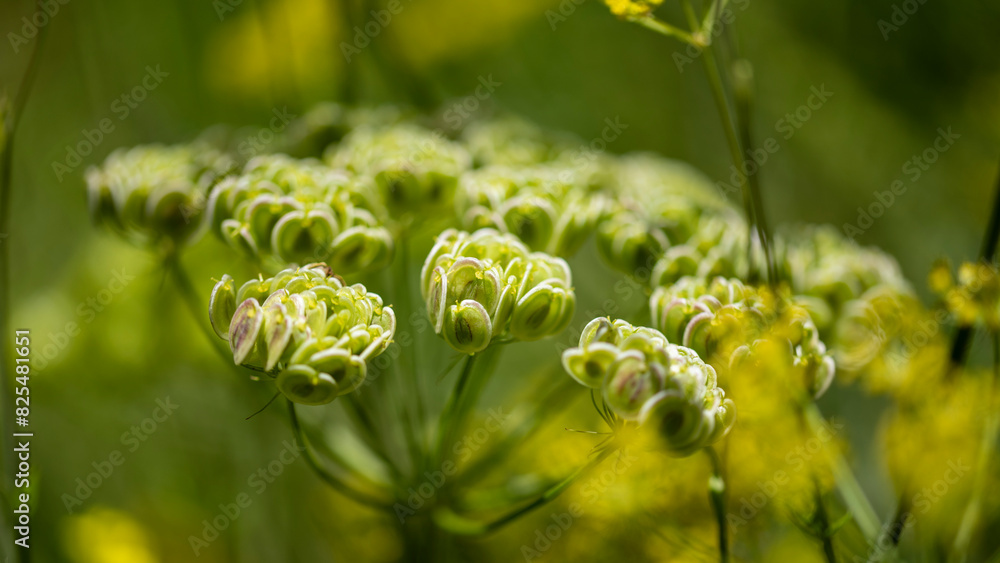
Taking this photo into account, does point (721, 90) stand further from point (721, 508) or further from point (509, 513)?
point (509, 513)

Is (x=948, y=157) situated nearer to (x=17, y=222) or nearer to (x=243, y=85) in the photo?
(x=243, y=85)

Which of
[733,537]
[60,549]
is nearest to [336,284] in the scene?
[733,537]

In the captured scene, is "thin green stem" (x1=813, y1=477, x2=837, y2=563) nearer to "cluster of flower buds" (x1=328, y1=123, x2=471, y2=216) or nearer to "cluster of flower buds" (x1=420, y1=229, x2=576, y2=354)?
"cluster of flower buds" (x1=420, y1=229, x2=576, y2=354)

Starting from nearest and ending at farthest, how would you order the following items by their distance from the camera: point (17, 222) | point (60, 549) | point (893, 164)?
point (60, 549) → point (17, 222) → point (893, 164)

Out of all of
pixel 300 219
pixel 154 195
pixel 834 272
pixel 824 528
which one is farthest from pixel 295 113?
pixel 824 528

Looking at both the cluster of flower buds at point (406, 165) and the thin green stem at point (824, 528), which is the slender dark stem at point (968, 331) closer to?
the thin green stem at point (824, 528)

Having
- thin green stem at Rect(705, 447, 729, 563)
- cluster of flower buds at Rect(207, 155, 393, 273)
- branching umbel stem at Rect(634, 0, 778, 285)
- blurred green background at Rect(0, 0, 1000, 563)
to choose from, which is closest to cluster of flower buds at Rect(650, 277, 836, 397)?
branching umbel stem at Rect(634, 0, 778, 285)
